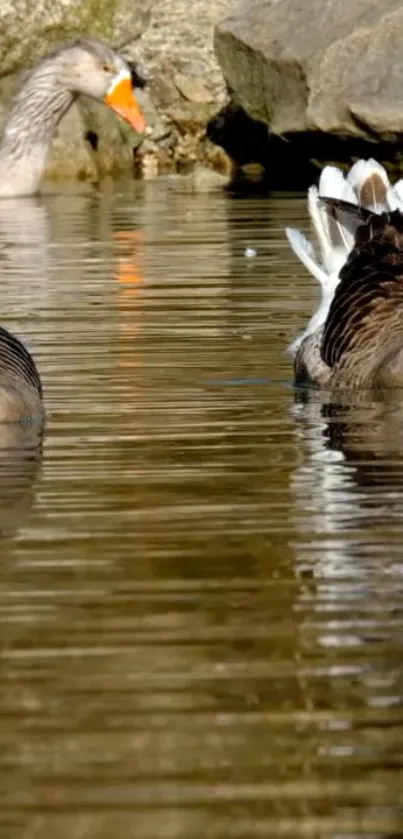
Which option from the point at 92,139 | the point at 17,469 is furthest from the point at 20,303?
the point at 92,139

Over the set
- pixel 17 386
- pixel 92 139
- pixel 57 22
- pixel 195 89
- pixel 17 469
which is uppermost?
pixel 17 469

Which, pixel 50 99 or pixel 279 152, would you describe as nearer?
pixel 50 99

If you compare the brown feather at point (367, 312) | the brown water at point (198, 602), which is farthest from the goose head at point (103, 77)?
the brown feather at point (367, 312)

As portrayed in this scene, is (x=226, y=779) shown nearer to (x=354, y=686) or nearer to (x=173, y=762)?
(x=173, y=762)

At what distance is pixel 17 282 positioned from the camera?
39.9 feet

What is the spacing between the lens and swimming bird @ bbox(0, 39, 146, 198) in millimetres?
19516

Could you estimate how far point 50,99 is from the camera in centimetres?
1998

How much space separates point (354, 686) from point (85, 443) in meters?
3.00

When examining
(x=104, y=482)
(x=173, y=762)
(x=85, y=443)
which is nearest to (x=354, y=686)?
(x=173, y=762)

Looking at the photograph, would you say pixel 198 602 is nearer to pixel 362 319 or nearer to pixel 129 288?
pixel 362 319

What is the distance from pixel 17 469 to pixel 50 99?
1358 cm

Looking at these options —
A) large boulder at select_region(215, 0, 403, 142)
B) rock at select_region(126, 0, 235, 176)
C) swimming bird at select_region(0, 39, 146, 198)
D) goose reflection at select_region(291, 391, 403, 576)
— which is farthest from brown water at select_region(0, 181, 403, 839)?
rock at select_region(126, 0, 235, 176)

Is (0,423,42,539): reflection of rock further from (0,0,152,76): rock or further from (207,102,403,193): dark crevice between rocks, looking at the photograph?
(0,0,152,76): rock

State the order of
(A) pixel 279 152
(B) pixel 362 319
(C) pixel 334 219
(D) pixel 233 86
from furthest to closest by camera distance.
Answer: (A) pixel 279 152 → (D) pixel 233 86 → (C) pixel 334 219 → (B) pixel 362 319
